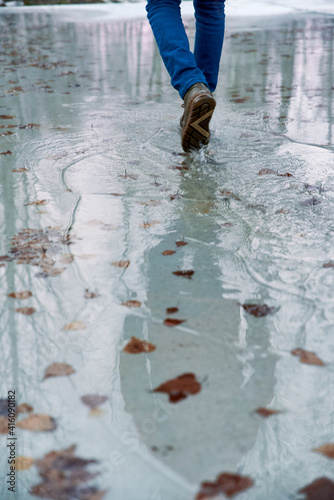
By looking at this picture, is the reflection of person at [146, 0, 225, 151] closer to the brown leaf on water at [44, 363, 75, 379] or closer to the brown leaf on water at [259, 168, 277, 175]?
the brown leaf on water at [259, 168, 277, 175]

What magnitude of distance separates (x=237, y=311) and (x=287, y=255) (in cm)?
46

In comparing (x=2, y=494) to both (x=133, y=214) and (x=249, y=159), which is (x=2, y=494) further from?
(x=249, y=159)

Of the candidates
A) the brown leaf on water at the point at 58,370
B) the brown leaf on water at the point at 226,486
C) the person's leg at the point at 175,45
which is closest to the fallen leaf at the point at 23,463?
the brown leaf on water at the point at 58,370

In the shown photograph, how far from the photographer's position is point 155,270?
6.97 feet

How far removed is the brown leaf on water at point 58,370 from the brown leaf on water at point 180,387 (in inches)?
10.8

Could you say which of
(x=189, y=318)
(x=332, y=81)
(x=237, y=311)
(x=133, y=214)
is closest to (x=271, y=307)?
(x=237, y=311)

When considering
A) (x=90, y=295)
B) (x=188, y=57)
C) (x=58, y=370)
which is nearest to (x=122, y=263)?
(x=90, y=295)

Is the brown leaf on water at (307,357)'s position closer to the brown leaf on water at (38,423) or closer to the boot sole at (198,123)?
the brown leaf on water at (38,423)

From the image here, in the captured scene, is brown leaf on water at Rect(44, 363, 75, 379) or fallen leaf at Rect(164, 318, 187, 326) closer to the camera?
brown leaf on water at Rect(44, 363, 75, 379)

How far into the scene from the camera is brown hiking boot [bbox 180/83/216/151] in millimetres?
2945

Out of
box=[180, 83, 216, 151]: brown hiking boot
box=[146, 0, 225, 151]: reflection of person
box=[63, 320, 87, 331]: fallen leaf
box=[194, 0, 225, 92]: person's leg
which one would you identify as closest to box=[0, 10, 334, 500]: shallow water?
box=[63, 320, 87, 331]: fallen leaf

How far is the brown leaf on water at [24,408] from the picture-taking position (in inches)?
56.8

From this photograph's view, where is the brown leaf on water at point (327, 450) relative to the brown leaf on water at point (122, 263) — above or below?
below

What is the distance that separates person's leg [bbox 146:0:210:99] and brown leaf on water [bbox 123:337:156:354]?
182cm
